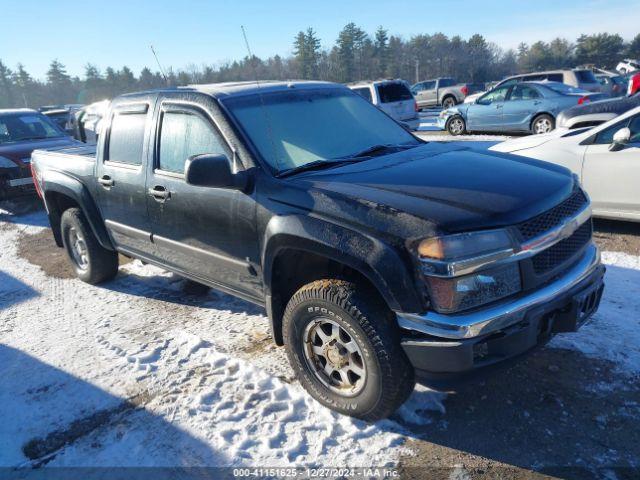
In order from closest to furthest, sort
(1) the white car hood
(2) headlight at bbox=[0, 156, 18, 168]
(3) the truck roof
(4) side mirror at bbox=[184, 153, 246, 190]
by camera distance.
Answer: (4) side mirror at bbox=[184, 153, 246, 190]
(3) the truck roof
(1) the white car hood
(2) headlight at bbox=[0, 156, 18, 168]

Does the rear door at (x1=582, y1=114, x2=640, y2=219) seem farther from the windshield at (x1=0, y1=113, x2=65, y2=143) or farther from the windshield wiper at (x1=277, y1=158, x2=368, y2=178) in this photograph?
the windshield at (x1=0, y1=113, x2=65, y2=143)

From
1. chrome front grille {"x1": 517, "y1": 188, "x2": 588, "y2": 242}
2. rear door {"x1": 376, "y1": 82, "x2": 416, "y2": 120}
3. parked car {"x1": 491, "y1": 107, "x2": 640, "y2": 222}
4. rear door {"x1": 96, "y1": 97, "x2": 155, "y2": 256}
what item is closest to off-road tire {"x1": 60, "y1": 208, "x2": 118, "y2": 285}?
rear door {"x1": 96, "y1": 97, "x2": 155, "y2": 256}

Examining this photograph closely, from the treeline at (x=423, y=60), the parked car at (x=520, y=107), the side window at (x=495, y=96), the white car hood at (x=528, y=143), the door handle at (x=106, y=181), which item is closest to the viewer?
the door handle at (x=106, y=181)

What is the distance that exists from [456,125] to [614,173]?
31.7 feet

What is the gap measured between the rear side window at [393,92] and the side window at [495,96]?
205 cm

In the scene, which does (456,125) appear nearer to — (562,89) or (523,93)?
(523,93)

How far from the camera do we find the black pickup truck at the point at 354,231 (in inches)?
93.3

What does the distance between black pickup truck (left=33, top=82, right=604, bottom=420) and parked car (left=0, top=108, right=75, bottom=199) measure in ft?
19.5

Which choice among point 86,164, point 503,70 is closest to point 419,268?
point 86,164

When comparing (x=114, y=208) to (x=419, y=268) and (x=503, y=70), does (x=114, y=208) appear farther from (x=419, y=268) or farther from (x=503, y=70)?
(x=503, y=70)

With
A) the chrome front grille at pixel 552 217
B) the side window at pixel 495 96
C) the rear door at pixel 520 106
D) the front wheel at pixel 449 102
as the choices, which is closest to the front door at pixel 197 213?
the chrome front grille at pixel 552 217

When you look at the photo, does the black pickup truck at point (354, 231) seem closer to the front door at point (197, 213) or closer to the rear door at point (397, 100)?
the front door at point (197, 213)

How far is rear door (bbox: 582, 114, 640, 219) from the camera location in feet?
17.5

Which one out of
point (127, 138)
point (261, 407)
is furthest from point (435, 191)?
point (127, 138)
